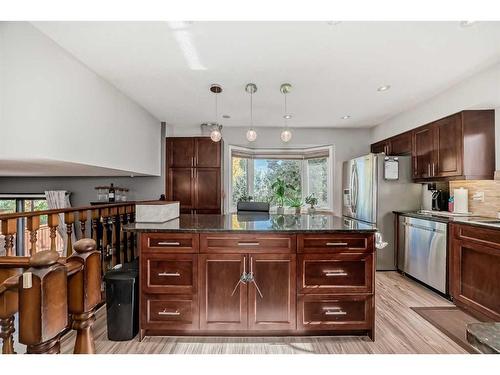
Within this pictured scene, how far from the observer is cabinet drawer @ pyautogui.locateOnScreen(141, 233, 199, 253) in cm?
221

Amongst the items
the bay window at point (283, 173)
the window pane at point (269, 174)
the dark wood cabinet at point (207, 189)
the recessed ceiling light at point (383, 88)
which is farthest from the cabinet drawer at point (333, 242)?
the window pane at point (269, 174)

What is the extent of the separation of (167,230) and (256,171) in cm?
372

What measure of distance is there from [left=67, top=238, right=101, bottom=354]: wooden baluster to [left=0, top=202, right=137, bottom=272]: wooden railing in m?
1.68

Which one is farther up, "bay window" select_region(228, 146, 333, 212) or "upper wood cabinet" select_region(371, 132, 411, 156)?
"upper wood cabinet" select_region(371, 132, 411, 156)

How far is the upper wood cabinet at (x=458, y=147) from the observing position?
10.3ft

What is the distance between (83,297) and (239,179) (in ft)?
16.4

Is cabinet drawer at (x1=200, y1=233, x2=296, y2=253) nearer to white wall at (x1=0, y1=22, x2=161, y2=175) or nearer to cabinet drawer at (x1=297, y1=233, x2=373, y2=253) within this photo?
cabinet drawer at (x1=297, y1=233, x2=373, y2=253)

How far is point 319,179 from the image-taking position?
5711 mm

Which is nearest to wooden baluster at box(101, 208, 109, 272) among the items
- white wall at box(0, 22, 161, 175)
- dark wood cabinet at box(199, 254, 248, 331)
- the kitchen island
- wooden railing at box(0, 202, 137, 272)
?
wooden railing at box(0, 202, 137, 272)

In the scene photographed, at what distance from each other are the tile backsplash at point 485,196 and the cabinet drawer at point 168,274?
3505mm

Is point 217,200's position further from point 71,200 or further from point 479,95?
point 479,95

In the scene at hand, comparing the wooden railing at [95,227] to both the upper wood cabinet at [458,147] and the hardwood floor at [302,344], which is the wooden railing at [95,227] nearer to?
the hardwood floor at [302,344]

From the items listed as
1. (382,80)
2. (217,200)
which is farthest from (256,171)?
(382,80)

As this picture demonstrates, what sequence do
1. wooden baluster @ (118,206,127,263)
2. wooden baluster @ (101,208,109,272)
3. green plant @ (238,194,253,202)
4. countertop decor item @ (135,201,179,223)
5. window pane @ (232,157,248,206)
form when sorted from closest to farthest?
1. countertop decor item @ (135,201,179,223)
2. wooden baluster @ (101,208,109,272)
3. wooden baluster @ (118,206,127,263)
4. green plant @ (238,194,253,202)
5. window pane @ (232,157,248,206)
